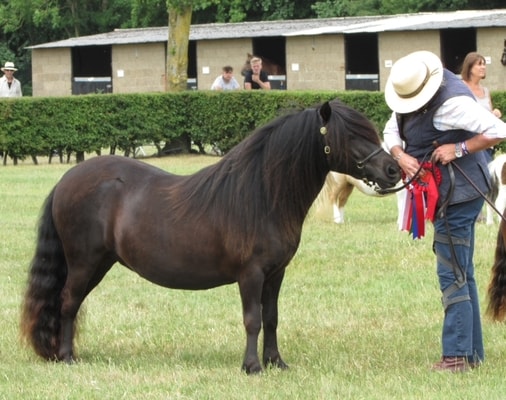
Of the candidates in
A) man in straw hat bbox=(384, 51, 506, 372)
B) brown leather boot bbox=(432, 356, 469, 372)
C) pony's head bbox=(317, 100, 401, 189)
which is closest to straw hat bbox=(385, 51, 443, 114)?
man in straw hat bbox=(384, 51, 506, 372)

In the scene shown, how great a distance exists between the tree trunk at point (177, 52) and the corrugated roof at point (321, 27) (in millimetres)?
7597

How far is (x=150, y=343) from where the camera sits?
8602mm

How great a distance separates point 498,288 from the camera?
8.95 m

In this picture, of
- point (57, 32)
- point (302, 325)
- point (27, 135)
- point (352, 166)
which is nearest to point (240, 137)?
point (27, 135)

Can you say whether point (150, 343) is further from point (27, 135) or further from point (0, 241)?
point (27, 135)

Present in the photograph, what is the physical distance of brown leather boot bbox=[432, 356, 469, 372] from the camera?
733cm

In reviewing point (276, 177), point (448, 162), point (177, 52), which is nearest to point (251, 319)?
point (276, 177)

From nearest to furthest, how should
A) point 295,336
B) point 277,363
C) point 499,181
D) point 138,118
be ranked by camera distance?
point 277,363
point 295,336
point 499,181
point 138,118

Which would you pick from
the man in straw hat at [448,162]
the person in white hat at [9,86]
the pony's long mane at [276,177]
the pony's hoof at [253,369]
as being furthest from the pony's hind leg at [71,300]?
the person in white hat at [9,86]

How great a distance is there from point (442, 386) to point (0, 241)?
331 inches

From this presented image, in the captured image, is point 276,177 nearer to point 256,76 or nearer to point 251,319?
point 251,319

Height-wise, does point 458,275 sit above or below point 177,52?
below

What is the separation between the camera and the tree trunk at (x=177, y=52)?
1238 inches

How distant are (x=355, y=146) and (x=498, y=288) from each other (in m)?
2.42
